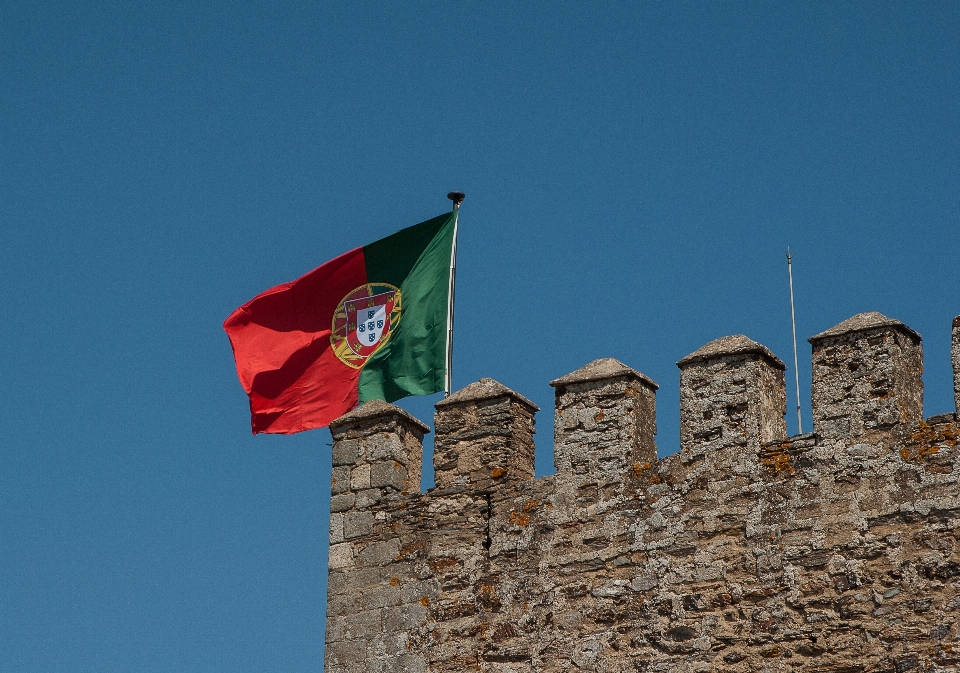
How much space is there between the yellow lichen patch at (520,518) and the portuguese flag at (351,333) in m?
2.06

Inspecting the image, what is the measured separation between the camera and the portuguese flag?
15.7 metres

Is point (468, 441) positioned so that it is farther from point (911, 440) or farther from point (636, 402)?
point (911, 440)

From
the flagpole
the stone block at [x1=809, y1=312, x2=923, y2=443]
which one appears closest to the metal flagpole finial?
the flagpole

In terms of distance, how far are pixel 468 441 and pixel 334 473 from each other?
1177 millimetres

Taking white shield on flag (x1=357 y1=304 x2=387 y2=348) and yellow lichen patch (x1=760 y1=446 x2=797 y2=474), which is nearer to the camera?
yellow lichen patch (x1=760 y1=446 x2=797 y2=474)

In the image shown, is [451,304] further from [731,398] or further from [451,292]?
[731,398]

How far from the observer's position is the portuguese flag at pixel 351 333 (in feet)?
51.4

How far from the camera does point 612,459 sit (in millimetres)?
13227

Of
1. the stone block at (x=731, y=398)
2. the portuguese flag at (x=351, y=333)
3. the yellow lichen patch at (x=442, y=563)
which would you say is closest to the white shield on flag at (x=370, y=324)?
the portuguese flag at (x=351, y=333)

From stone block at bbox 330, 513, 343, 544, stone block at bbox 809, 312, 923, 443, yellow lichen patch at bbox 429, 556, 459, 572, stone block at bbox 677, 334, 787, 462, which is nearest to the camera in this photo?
stone block at bbox 809, 312, 923, 443

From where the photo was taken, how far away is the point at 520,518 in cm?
1349

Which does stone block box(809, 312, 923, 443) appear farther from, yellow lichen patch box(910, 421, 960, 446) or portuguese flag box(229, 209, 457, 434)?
portuguese flag box(229, 209, 457, 434)

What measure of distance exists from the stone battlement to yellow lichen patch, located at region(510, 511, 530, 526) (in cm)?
2

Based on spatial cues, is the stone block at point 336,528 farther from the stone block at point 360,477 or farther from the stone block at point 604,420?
the stone block at point 604,420
